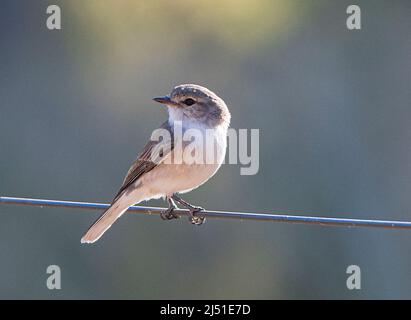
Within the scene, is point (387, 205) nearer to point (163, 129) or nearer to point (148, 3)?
point (148, 3)

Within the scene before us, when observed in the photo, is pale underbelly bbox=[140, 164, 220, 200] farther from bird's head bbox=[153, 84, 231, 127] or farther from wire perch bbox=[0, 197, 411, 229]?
wire perch bbox=[0, 197, 411, 229]

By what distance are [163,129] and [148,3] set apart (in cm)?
814

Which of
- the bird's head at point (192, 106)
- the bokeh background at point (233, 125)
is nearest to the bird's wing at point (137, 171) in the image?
the bird's head at point (192, 106)

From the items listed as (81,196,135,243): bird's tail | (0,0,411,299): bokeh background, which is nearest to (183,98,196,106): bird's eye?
(81,196,135,243): bird's tail

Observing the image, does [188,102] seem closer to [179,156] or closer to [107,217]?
[179,156]

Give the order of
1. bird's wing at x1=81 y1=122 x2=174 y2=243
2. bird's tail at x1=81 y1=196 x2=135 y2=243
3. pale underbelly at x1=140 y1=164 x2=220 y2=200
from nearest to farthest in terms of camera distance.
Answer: pale underbelly at x1=140 y1=164 x2=220 y2=200, bird's wing at x1=81 y1=122 x2=174 y2=243, bird's tail at x1=81 y1=196 x2=135 y2=243

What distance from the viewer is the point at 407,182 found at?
41.0 feet

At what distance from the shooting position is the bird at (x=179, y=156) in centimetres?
643

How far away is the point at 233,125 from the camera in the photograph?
11.5 m

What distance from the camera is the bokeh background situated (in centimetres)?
1173

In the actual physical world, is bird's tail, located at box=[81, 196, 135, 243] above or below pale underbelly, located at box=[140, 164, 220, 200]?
below

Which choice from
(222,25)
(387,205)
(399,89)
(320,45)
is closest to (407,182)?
(387,205)

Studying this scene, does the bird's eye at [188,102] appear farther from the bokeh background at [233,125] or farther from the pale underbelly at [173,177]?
the bokeh background at [233,125]

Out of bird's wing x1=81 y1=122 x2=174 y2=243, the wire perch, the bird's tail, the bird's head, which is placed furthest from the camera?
the bird's head
